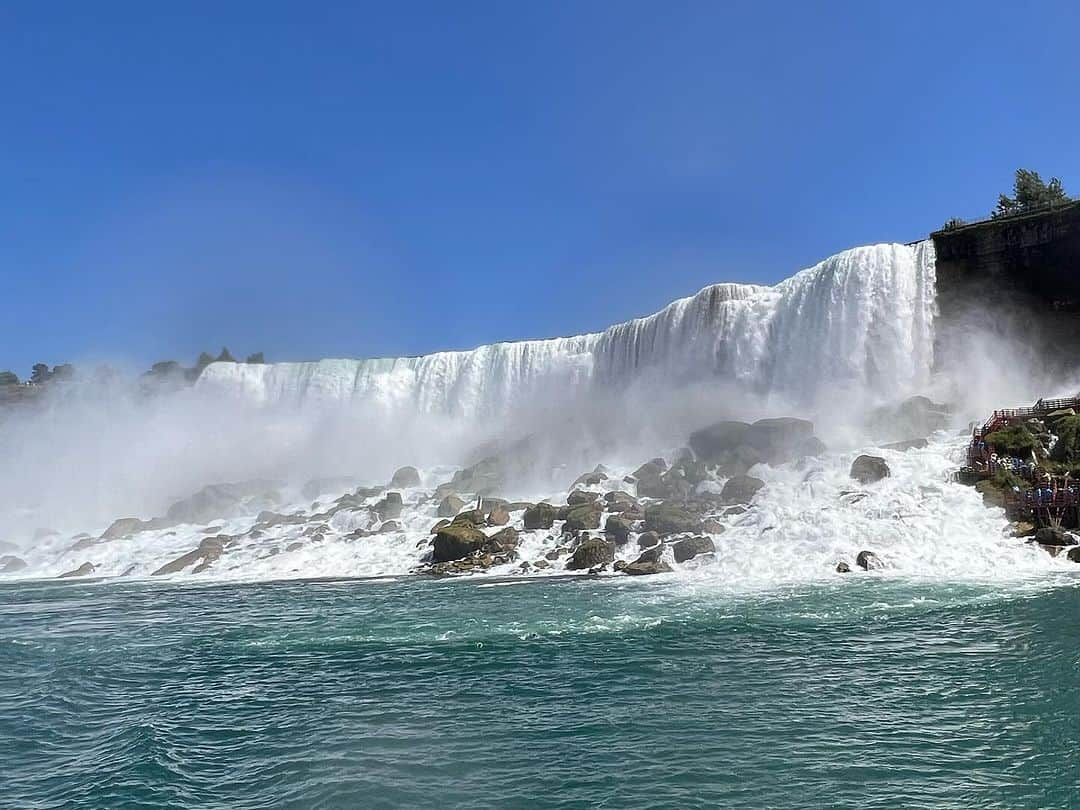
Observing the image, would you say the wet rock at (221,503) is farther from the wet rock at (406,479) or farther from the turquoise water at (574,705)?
the turquoise water at (574,705)

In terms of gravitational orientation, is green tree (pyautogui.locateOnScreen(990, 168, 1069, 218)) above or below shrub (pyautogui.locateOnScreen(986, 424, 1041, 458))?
above

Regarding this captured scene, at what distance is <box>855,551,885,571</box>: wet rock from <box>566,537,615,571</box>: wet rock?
6.32 m

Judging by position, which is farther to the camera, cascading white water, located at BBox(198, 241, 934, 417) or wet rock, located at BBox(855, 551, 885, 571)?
cascading white water, located at BBox(198, 241, 934, 417)

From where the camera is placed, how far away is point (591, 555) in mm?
22281

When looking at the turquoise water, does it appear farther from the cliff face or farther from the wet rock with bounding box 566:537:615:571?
the cliff face

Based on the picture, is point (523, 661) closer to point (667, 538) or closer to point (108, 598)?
point (667, 538)

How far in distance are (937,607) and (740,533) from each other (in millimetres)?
8357

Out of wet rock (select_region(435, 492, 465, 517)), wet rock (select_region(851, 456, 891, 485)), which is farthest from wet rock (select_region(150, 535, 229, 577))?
wet rock (select_region(851, 456, 891, 485))

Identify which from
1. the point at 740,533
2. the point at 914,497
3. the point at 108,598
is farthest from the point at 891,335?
the point at 108,598

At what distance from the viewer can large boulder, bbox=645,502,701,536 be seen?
76.0 feet

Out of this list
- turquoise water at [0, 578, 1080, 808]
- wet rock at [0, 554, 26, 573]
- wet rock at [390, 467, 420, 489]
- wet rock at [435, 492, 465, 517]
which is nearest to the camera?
turquoise water at [0, 578, 1080, 808]

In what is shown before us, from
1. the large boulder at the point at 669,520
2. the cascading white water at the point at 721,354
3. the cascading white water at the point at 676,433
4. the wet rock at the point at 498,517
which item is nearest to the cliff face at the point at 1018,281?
the cascading white water at the point at 721,354

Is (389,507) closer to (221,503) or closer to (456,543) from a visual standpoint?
(456,543)

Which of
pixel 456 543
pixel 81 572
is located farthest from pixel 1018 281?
pixel 81 572
